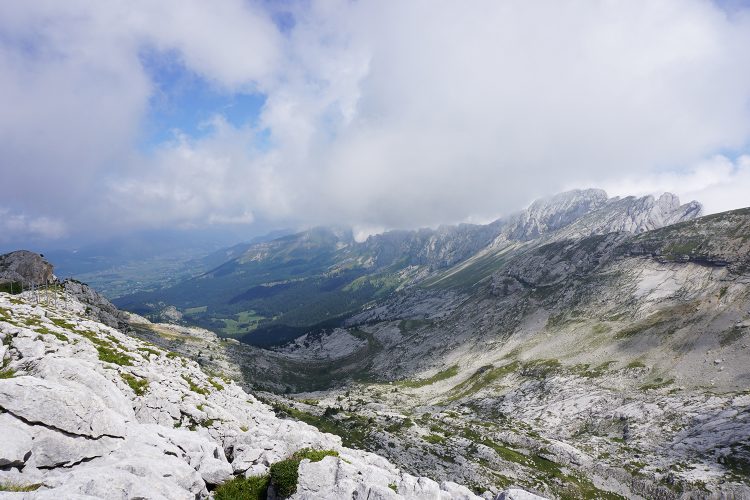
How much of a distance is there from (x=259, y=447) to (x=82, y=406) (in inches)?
452

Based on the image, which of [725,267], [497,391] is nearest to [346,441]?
[497,391]

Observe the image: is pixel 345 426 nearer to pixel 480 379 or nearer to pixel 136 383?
pixel 136 383

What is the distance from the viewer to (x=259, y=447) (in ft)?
90.0

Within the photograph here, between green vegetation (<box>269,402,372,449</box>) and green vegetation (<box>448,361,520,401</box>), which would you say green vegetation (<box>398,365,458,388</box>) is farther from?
green vegetation (<box>269,402,372,449</box>)

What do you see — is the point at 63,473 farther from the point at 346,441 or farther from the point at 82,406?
the point at 346,441

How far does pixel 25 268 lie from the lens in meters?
123

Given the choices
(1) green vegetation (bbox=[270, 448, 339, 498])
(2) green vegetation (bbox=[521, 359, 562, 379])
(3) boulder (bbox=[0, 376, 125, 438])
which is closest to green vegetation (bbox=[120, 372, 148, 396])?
(3) boulder (bbox=[0, 376, 125, 438])

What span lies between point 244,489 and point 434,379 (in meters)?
158

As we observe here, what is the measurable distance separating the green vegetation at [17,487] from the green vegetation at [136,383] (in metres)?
22.2

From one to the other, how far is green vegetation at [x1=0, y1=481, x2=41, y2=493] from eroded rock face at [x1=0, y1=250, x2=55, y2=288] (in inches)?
5256

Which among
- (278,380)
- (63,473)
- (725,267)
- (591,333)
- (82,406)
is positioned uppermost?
(725,267)

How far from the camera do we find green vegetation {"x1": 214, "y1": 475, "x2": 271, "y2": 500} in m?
21.3

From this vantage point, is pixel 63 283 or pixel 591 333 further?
pixel 591 333

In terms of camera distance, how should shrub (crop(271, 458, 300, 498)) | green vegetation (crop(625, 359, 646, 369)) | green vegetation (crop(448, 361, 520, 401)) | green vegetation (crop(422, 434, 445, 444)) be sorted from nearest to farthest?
1. shrub (crop(271, 458, 300, 498))
2. green vegetation (crop(422, 434, 445, 444))
3. green vegetation (crop(625, 359, 646, 369))
4. green vegetation (crop(448, 361, 520, 401))
